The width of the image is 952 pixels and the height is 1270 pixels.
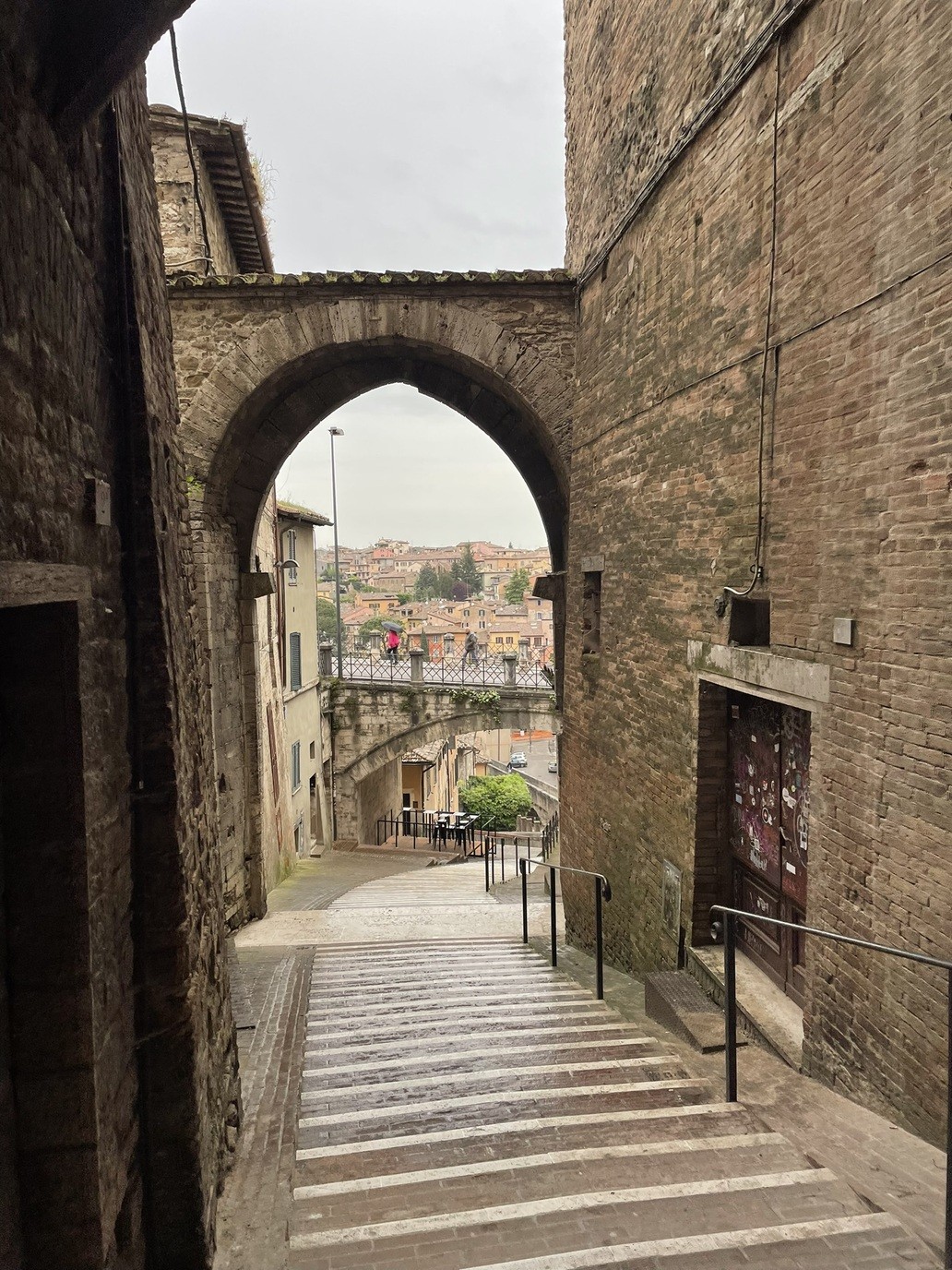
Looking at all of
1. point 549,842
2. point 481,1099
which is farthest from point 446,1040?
point 549,842

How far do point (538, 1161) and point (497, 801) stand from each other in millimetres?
35064

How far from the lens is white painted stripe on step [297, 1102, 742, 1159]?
11.2 ft

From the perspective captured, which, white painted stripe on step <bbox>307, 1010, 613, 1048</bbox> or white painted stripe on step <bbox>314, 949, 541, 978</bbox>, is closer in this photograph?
white painted stripe on step <bbox>307, 1010, 613, 1048</bbox>

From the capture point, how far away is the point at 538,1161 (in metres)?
3.14

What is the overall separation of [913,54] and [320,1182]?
5308 millimetres

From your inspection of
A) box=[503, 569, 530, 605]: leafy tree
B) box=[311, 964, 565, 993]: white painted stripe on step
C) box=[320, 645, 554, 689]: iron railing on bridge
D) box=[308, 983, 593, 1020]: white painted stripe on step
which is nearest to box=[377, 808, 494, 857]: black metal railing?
box=[320, 645, 554, 689]: iron railing on bridge

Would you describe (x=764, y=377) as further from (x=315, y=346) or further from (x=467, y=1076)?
(x=315, y=346)

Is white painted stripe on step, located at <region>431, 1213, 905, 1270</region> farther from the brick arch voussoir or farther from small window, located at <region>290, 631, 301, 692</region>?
small window, located at <region>290, 631, 301, 692</region>

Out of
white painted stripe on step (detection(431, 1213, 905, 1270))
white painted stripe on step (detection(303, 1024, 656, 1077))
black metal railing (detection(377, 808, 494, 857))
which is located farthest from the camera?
black metal railing (detection(377, 808, 494, 857))

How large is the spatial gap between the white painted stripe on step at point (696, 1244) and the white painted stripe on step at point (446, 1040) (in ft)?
6.81

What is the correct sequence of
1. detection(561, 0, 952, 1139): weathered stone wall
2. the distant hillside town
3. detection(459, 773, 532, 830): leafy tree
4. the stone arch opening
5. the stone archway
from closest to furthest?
detection(561, 0, 952, 1139): weathered stone wall, the stone archway, the stone arch opening, detection(459, 773, 532, 830): leafy tree, the distant hillside town

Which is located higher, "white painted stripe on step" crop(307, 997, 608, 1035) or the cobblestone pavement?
the cobblestone pavement

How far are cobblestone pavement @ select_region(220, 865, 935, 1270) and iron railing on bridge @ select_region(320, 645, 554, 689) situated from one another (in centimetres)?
1394

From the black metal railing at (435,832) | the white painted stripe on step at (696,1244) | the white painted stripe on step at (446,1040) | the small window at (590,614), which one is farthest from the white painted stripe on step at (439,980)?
the black metal railing at (435,832)
